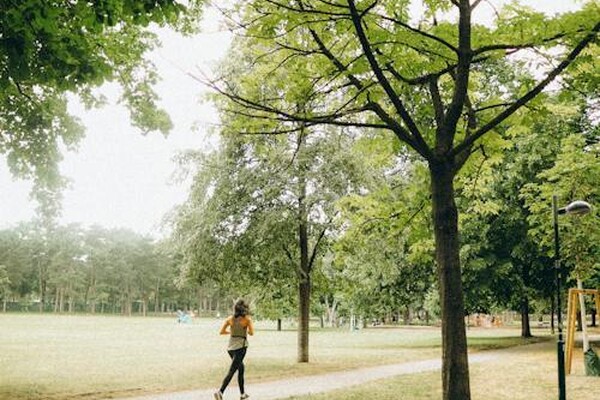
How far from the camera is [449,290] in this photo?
7.15 meters

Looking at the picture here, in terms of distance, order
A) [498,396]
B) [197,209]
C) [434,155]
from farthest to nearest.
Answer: [197,209] → [498,396] → [434,155]

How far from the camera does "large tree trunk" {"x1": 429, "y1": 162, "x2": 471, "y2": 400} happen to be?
7.10 metres

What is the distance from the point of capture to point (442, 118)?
8.15 m

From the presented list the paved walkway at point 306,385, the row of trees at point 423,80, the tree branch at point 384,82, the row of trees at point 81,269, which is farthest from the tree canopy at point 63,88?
the row of trees at point 81,269

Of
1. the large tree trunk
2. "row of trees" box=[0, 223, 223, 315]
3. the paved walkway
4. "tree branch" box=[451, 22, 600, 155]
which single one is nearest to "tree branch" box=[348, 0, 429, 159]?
the large tree trunk

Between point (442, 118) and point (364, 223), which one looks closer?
point (442, 118)

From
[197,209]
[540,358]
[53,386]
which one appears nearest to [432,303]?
[540,358]

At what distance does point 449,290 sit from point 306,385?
654 cm

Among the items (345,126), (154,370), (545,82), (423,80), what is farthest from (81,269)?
(545,82)

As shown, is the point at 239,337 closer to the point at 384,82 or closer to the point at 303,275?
the point at 384,82

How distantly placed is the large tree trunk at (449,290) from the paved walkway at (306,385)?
4.59m

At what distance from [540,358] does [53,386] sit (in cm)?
1589

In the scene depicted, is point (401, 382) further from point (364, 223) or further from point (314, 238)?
point (314, 238)

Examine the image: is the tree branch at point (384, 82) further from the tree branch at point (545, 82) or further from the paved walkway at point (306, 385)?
the paved walkway at point (306, 385)
